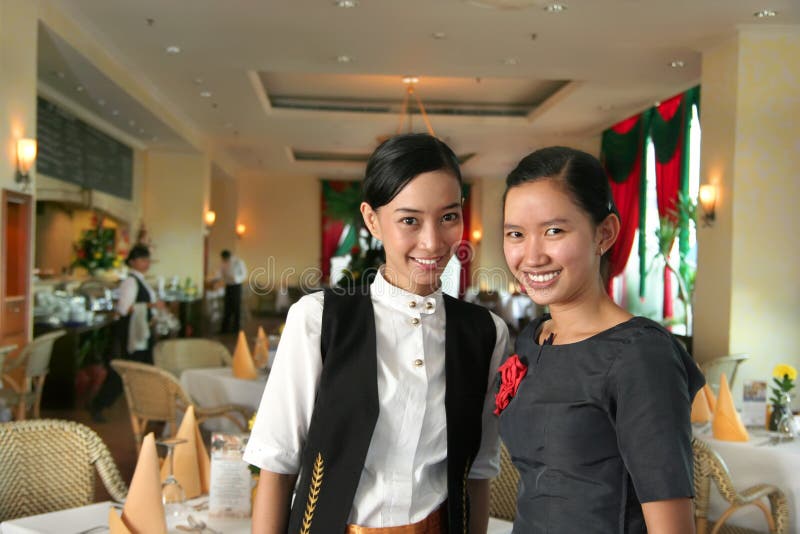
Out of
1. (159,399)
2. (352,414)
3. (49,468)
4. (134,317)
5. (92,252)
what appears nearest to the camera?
(352,414)

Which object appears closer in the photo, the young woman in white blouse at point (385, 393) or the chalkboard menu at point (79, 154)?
the young woman in white blouse at point (385, 393)

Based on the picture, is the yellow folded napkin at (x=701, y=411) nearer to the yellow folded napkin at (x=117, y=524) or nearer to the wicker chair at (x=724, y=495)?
the wicker chair at (x=724, y=495)

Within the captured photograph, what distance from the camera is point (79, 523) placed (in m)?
2.11

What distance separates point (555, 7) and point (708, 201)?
2.32 m

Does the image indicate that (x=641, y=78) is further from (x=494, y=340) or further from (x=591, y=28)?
(x=494, y=340)

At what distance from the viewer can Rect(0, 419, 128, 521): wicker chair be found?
8.15 feet

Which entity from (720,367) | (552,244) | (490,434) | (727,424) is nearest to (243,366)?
(727,424)

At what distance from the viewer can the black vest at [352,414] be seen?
4.17 feet

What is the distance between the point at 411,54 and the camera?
747 cm

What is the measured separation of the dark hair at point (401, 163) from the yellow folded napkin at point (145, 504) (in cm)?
91

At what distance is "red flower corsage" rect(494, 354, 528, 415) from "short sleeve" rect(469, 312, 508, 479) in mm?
162

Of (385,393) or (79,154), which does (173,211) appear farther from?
(385,393)

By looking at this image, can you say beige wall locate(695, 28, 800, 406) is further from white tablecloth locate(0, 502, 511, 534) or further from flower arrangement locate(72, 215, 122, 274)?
flower arrangement locate(72, 215, 122, 274)

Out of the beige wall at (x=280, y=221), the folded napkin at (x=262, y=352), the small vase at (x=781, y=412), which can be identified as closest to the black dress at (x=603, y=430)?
the small vase at (x=781, y=412)
